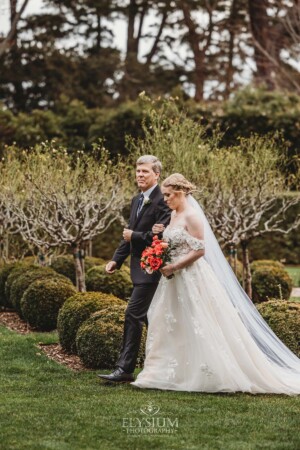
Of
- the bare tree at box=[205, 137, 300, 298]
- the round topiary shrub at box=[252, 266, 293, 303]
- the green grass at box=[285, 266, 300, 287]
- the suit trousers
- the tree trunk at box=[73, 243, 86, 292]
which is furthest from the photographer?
the green grass at box=[285, 266, 300, 287]

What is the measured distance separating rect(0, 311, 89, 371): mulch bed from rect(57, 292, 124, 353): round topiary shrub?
0.45 feet

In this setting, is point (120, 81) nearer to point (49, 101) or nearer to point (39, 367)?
point (49, 101)

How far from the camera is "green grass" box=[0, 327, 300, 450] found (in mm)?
4910

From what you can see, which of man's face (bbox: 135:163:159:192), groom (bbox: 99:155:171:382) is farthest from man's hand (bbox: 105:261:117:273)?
man's face (bbox: 135:163:159:192)

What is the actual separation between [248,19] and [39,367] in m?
22.0

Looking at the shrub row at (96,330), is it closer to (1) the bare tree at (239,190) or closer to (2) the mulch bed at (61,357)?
(2) the mulch bed at (61,357)

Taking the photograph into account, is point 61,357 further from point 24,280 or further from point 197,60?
point 197,60

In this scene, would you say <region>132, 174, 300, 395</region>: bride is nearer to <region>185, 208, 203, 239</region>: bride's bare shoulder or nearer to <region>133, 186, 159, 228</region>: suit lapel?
<region>185, 208, 203, 239</region>: bride's bare shoulder

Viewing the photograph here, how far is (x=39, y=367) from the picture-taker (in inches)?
304

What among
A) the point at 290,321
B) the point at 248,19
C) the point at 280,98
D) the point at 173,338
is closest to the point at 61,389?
the point at 173,338

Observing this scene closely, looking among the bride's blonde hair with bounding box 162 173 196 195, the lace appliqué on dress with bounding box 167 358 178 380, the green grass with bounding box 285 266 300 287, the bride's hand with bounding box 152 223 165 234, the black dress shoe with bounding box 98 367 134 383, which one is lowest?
the green grass with bounding box 285 266 300 287

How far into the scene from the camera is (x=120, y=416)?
5516mm

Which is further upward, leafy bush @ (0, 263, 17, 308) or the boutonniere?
the boutonniere

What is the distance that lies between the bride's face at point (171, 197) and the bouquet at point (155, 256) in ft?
1.28
